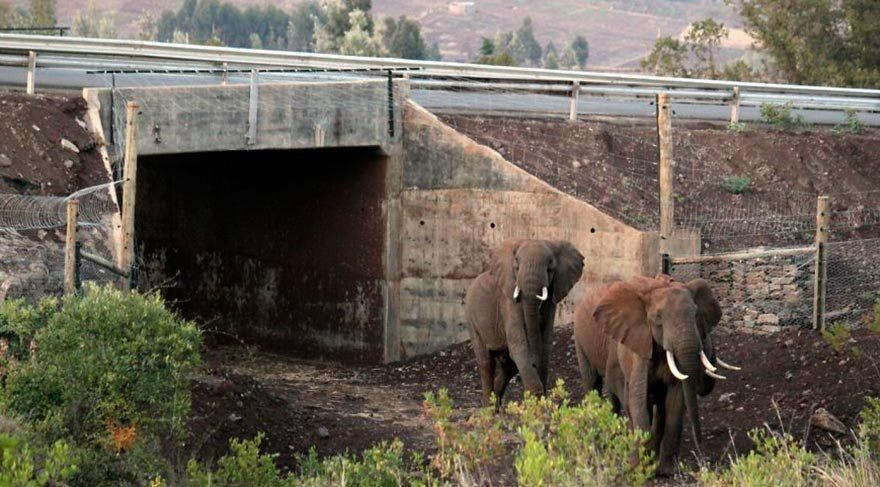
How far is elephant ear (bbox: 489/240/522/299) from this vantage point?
19.6 m

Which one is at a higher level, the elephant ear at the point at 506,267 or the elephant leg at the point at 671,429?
the elephant ear at the point at 506,267

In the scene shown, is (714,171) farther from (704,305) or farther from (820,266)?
(704,305)

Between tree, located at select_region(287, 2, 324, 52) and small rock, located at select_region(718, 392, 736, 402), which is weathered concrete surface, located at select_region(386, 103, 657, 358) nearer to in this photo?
small rock, located at select_region(718, 392, 736, 402)

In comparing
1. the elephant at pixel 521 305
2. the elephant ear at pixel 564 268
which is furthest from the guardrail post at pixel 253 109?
the elephant ear at pixel 564 268

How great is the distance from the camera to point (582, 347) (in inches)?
725

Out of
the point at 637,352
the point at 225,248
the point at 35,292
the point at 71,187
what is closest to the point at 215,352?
the point at 225,248

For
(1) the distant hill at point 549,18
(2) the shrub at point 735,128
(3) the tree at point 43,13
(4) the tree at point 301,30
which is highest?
(1) the distant hill at point 549,18

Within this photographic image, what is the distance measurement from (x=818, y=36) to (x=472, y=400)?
70.7 feet

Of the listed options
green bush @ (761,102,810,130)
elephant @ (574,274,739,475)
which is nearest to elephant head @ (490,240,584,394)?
elephant @ (574,274,739,475)

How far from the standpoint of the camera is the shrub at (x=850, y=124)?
3038 centimetres

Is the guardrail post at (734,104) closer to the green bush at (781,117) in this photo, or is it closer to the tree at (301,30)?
the green bush at (781,117)

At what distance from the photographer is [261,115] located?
24234mm

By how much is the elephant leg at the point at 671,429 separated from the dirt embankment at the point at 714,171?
351 inches

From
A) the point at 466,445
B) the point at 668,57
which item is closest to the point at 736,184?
the point at 466,445
